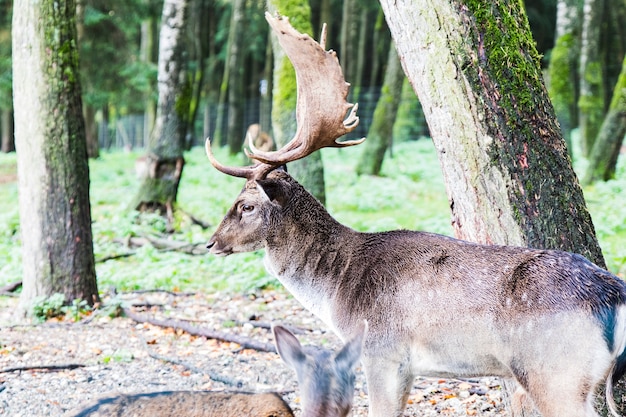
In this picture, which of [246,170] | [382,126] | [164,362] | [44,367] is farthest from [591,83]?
[44,367]

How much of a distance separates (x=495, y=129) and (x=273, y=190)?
1.61 m

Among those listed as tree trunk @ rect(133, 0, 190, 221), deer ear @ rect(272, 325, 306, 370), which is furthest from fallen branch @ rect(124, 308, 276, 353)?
tree trunk @ rect(133, 0, 190, 221)

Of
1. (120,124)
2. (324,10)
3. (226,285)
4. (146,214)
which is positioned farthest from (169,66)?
(120,124)

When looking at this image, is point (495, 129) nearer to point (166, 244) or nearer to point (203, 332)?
point (203, 332)

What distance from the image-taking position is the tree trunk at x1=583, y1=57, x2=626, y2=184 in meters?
16.3

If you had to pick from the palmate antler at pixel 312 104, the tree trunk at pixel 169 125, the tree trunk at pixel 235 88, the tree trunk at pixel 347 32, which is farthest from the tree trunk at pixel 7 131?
the palmate antler at pixel 312 104

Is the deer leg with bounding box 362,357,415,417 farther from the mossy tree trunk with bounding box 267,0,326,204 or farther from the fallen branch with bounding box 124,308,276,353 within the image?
the mossy tree trunk with bounding box 267,0,326,204

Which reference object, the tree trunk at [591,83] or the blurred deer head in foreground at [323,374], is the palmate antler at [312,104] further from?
the tree trunk at [591,83]

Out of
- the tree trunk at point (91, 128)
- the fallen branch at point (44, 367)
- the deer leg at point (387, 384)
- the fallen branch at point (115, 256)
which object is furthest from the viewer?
the tree trunk at point (91, 128)

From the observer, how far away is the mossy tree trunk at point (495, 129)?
17.4 feet

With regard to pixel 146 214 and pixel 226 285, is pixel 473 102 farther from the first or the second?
pixel 146 214

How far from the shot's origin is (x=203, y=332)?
7.99 m

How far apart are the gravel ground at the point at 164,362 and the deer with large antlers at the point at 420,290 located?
122 cm

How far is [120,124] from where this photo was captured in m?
44.7
